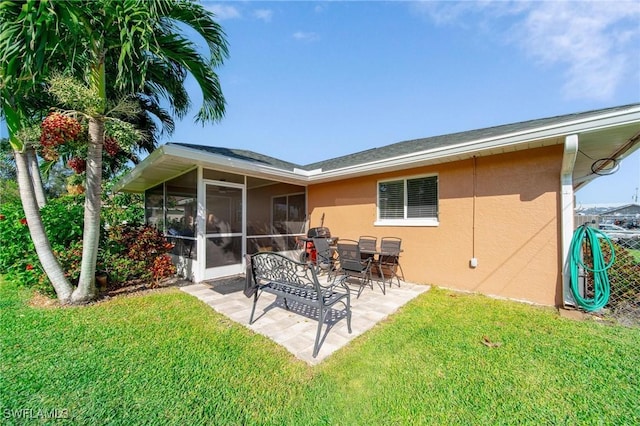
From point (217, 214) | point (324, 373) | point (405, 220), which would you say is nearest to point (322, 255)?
point (405, 220)

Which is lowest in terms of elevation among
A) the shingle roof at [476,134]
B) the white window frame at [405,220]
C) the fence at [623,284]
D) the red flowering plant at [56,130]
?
the fence at [623,284]

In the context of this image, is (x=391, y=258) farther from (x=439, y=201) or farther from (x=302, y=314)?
(x=302, y=314)

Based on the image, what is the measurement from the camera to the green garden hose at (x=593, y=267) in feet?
12.6

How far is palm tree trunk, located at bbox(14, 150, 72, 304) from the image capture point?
4.11m

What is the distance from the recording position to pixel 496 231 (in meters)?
4.89

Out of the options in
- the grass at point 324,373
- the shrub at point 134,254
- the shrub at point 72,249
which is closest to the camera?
the grass at point 324,373

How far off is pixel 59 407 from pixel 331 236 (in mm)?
6356

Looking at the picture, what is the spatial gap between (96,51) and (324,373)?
5.91 meters

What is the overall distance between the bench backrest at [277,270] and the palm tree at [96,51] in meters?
3.23

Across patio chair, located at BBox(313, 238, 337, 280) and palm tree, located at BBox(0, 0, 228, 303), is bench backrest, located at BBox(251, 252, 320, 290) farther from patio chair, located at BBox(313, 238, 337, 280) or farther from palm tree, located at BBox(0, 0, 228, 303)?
palm tree, located at BBox(0, 0, 228, 303)

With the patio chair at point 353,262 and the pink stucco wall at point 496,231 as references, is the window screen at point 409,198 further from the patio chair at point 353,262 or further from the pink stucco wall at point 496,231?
the patio chair at point 353,262

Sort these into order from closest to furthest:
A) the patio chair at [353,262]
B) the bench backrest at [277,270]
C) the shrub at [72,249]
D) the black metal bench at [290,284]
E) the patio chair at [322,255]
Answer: the black metal bench at [290,284], the bench backrest at [277,270], the shrub at [72,249], the patio chair at [353,262], the patio chair at [322,255]

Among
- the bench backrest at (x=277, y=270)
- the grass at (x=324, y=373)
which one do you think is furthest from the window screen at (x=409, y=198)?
the bench backrest at (x=277, y=270)

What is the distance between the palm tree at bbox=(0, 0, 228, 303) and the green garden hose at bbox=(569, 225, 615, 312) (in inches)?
286
